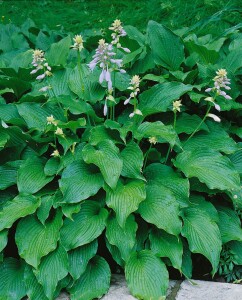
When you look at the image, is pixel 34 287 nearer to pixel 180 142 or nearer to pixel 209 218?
pixel 209 218

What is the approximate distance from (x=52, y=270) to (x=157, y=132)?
1.08m

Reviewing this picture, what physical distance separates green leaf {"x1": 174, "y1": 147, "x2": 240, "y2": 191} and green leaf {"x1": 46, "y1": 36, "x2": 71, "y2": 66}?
1.62m

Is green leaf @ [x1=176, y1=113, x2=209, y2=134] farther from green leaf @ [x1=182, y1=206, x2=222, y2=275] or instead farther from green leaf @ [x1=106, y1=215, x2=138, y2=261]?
green leaf @ [x1=106, y1=215, x2=138, y2=261]

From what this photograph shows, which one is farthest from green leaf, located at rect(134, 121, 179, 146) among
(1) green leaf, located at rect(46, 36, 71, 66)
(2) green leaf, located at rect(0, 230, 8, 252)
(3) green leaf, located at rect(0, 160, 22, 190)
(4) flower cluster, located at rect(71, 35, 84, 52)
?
(1) green leaf, located at rect(46, 36, 71, 66)

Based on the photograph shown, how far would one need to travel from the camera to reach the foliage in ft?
10.7

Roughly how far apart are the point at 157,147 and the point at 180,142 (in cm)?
20

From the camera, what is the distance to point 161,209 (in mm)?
3326

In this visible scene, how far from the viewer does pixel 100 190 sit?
350 centimetres

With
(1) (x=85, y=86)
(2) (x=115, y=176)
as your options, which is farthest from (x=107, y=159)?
(1) (x=85, y=86)

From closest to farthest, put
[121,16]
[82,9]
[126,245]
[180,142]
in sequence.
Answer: [126,245] → [180,142] → [121,16] → [82,9]

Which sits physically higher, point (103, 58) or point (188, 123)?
point (103, 58)

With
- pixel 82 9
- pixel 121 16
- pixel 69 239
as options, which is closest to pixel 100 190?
pixel 69 239

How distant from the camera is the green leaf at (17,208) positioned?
3320 mm

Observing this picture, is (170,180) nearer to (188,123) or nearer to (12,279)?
(188,123)
